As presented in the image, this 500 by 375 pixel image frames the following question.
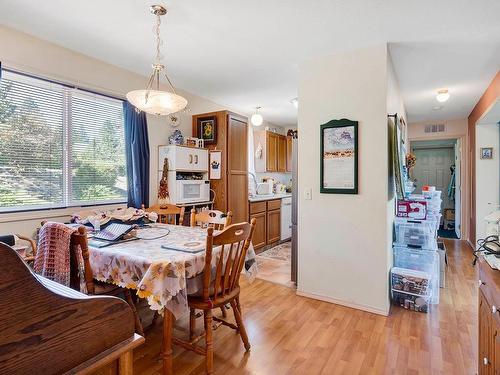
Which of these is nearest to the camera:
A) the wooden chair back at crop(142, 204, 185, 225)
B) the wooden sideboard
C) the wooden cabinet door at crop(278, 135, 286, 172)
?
the wooden sideboard

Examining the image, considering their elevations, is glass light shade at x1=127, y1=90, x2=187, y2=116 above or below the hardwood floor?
above

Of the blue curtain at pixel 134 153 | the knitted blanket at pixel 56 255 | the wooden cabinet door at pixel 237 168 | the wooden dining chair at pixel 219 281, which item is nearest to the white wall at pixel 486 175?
the wooden cabinet door at pixel 237 168

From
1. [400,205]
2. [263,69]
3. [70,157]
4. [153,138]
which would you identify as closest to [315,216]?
[400,205]

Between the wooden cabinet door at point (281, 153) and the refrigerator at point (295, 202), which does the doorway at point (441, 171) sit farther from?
the refrigerator at point (295, 202)

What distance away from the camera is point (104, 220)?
2.50 m

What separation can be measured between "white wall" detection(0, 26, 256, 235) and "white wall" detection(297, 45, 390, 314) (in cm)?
186

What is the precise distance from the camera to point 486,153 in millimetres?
4605

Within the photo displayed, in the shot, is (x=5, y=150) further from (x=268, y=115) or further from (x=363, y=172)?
(x=268, y=115)

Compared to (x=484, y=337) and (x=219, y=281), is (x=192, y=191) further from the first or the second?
(x=484, y=337)

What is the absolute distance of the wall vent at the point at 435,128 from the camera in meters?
5.92

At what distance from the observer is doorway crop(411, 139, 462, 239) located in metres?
6.95

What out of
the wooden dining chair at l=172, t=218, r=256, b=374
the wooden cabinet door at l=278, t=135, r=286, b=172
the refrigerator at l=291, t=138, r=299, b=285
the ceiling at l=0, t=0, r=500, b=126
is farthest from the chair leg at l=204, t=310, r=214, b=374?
the wooden cabinet door at l=278, t=135, r=286, b=172

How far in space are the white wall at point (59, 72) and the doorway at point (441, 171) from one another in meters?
6.07

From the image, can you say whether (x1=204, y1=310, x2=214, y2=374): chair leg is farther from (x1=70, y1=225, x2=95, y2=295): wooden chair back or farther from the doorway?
the doorway
